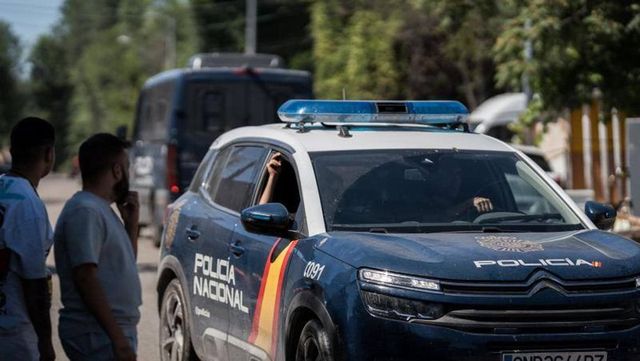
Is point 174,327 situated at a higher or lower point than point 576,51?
lower

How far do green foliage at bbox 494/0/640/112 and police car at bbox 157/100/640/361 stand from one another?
10017 millimetres

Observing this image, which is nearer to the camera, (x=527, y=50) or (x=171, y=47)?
(x=527, y=50)

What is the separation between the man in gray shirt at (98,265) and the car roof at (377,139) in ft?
6.35

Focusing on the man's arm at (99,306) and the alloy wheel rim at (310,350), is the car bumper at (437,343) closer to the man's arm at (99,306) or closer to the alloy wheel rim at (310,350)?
the alloy wheel rim at (310,350)

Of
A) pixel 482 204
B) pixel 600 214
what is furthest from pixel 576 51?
pixel 482 204

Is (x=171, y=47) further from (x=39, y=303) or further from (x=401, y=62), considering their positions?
(x=39, y=303)

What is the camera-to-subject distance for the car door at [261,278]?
7023 millimetres

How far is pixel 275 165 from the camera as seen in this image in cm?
784

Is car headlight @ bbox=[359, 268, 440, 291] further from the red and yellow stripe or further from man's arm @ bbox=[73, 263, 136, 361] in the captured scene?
man's arm @ bbox=[73, 263, 136, 361]

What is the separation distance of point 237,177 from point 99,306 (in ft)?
9.95

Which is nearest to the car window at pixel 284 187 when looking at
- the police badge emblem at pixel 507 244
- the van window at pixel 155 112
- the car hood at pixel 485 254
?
the car hood at pixel 485 254

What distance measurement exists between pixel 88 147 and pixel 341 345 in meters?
1.44

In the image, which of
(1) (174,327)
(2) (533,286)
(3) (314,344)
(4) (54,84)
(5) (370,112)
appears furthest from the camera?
(4) (54,84)

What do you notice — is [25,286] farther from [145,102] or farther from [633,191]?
[145,102]
